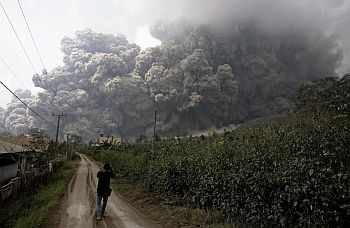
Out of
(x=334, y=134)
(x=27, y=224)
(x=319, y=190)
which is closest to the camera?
(x=319, y=190)

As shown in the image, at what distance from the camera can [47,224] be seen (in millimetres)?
10867

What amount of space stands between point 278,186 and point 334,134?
7.96 feet

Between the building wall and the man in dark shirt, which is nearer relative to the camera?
the man in dark shirt

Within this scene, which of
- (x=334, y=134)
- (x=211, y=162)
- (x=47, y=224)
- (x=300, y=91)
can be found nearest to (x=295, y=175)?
(x=334, y=134)

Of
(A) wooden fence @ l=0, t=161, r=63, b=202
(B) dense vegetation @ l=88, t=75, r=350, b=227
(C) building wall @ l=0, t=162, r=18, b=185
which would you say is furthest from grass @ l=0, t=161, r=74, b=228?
(C) building wall @ l=0, t=162, r=18, b=185

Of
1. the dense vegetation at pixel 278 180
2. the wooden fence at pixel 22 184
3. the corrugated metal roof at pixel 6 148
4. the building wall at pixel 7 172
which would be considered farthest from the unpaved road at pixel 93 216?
the building wall at pixel 7 172

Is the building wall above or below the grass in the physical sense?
above

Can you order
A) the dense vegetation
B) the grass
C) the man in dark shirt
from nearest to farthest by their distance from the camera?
the dense vegetation → the grass → the man in dark shirt

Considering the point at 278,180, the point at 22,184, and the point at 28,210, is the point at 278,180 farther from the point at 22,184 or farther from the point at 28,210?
the point at 22,184

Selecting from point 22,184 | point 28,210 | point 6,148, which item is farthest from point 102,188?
point 6,148

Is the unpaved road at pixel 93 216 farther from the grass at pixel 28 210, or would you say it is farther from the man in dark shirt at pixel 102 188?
the grass at pixel 28 210

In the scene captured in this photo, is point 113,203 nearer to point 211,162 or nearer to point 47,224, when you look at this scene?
point 47,224

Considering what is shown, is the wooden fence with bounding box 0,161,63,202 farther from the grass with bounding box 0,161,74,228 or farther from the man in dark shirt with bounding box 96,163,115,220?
the man in dark shirt with bounding box 96,163,115,220

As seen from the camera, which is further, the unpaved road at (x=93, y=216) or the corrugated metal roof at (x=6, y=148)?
the corrugated metal roof at (x=6, y=148)
